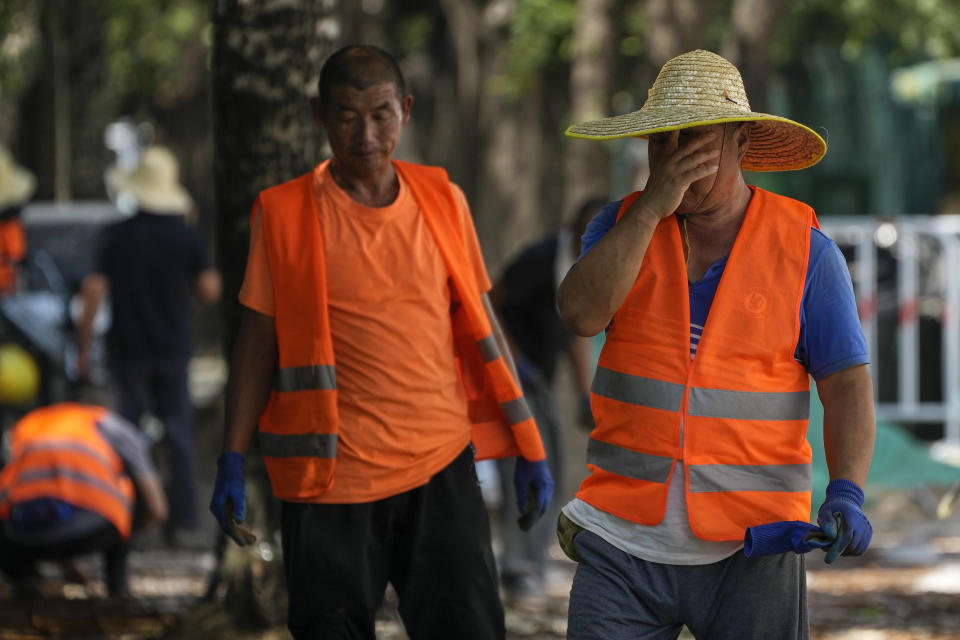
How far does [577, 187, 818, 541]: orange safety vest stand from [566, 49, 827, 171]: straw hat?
0.20m

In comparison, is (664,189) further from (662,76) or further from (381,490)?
(381,490)

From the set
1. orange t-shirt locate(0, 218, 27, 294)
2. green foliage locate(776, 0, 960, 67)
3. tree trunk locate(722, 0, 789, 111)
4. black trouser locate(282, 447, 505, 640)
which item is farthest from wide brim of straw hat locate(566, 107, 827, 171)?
green foliage locate(776, 0, 960, 67)

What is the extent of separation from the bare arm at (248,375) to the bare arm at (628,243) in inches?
41.3

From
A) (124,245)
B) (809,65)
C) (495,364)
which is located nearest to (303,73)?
(495,364)

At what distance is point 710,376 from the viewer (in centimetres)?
327

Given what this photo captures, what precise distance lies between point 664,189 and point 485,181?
16972mm

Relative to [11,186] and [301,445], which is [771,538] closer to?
[301,445]

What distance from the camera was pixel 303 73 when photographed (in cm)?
566

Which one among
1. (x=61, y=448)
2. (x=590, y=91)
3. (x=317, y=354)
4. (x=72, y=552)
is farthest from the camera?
(x=590, y=91)

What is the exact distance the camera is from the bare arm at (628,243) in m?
3.22

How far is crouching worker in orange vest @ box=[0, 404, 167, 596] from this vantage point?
6.66m

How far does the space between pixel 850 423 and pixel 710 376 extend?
306mm

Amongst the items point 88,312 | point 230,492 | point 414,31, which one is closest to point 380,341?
point 230,492

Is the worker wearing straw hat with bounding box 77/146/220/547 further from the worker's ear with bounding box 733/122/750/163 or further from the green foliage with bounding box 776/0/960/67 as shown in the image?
the green foliage with bounding box 776/0/960/67
